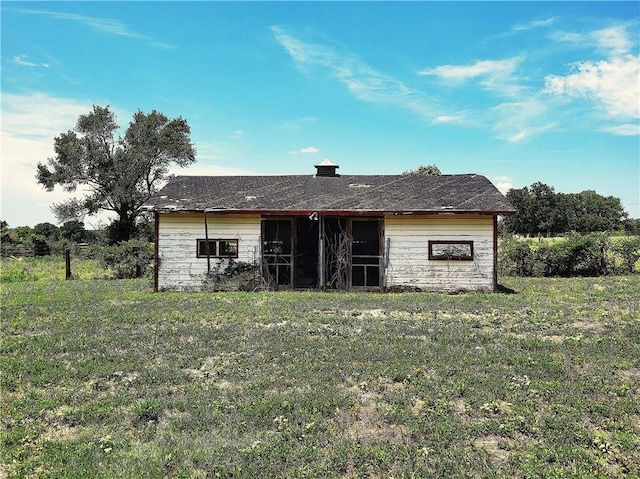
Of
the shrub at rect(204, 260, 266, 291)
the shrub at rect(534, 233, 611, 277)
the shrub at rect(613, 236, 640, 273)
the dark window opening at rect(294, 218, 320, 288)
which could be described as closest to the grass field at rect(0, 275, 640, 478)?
the shrub at rect(204, 260, 266, 291)

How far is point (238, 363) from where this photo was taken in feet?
24.0

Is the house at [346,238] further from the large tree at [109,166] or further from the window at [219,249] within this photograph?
the large tree at [109,166]

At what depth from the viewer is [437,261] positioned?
1552 cm

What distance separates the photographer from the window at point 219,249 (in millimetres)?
15773

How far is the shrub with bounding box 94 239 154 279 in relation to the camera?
2047 cm

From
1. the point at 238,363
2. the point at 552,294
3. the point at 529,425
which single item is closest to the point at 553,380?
the point at 529,425

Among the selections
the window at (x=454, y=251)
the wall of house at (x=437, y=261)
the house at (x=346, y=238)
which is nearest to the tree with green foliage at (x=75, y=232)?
the house at (x=346, y=238)

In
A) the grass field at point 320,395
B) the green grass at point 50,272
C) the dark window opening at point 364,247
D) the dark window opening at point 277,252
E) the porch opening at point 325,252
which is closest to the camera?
the grass field at point 320,395

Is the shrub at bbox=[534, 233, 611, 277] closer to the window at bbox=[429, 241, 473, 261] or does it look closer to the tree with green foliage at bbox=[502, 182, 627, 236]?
the window at bbox=[429, 241, 473, 261]

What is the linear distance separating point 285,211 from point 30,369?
931cm

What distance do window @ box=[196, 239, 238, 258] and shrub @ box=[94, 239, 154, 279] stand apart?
5572 millimetres

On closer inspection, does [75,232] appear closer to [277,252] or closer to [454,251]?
[277,252]

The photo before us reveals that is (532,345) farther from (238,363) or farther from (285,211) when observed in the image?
(285,211)

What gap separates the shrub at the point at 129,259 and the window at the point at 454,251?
37.7 feet
